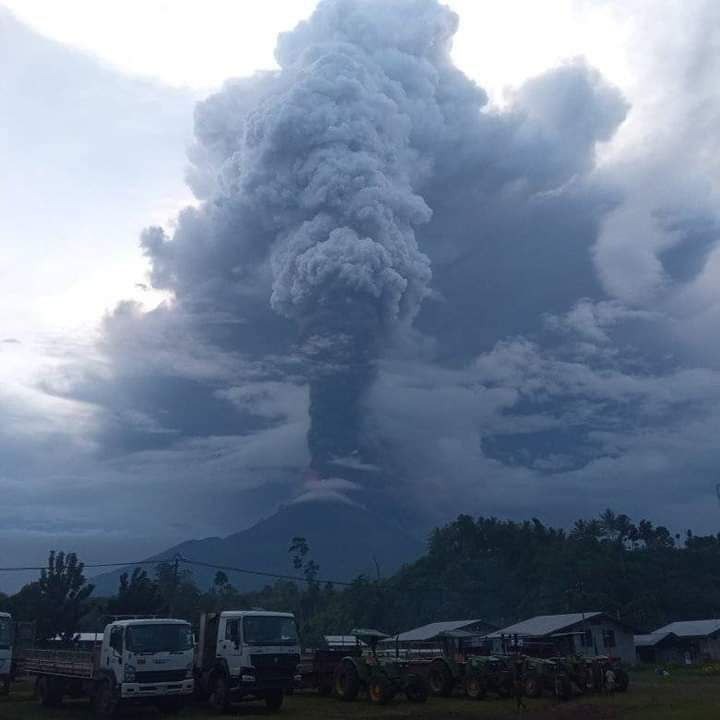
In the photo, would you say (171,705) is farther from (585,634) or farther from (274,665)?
(585,634)

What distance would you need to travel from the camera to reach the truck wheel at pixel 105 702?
936 inches

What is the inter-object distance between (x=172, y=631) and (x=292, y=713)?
4758mm

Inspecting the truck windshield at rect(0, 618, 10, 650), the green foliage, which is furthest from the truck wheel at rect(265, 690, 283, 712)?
the green foliage

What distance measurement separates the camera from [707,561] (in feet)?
356

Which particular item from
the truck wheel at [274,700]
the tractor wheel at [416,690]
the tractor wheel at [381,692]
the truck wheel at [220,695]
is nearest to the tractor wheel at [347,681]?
the tractor wheel at [381,692]

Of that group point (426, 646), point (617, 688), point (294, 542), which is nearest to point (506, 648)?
point (426, 646)

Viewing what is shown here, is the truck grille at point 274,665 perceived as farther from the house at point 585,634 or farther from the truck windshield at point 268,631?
the house at point 585,634

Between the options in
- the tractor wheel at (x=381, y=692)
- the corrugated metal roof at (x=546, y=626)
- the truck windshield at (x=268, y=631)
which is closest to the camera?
the truck windshield at (x=268, y=631)

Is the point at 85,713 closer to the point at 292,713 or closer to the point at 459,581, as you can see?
the point at 292,713

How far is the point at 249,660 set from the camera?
25266mm

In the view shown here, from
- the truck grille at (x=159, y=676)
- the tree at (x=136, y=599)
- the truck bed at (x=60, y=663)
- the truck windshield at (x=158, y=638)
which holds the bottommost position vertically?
the truck grille at (x=159, y=676)

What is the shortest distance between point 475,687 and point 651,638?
151 feet

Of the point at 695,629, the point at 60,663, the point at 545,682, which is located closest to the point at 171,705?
the point at 60,663

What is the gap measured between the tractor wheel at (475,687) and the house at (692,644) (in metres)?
45.0
